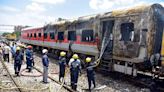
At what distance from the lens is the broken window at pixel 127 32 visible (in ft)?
38.8

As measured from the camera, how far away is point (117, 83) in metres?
11.8

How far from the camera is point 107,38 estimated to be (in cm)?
1357

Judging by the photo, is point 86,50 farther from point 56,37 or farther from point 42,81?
point 56,37

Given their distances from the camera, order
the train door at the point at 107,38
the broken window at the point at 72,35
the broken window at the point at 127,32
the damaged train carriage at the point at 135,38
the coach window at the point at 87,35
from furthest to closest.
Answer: the broken window at the point at 72,35, the coach window at the point at 87,35, the train door at the point at 107,38, the broken window at the point at 127,32, the damaged train carriage at the point at 135,38

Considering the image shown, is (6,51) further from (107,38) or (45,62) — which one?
(107,38)

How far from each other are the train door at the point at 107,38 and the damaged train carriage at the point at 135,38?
0.93 feet

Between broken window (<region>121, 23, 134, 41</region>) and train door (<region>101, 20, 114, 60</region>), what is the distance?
1243mm

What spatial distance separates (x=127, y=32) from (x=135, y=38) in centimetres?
97

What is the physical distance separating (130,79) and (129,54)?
151 centimetres

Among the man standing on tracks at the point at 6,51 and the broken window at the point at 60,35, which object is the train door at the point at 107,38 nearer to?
the broken window at the point at 60,35

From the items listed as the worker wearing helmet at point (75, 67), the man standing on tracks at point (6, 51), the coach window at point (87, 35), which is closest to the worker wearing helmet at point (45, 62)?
the worker wearing helmet at point (75, 67)

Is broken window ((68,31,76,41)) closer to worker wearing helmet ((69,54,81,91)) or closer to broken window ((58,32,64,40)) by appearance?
broken window ((58,32,64,40))

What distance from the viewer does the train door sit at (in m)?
13.4

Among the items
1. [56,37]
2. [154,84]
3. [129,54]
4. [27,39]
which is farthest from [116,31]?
[27,39]
